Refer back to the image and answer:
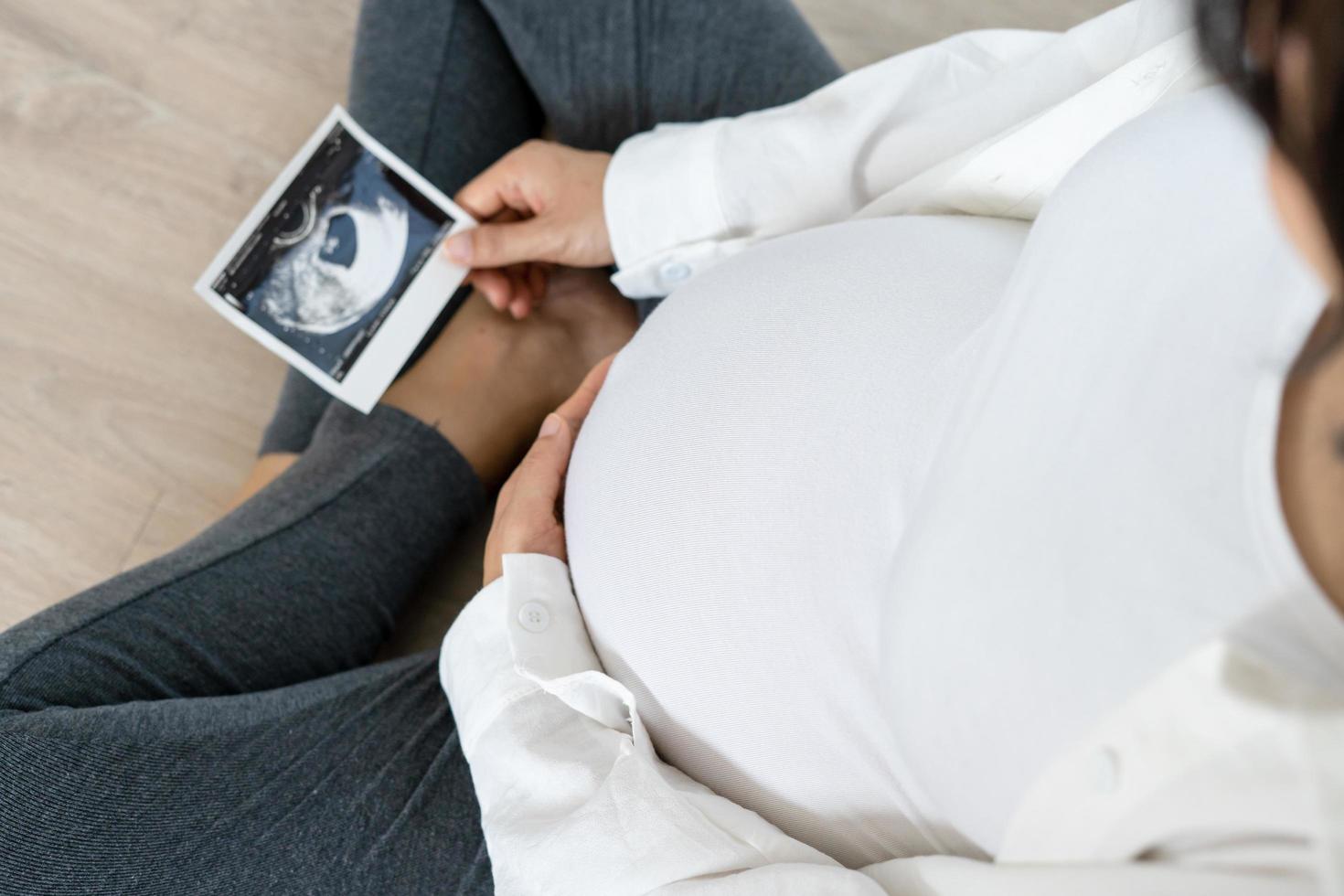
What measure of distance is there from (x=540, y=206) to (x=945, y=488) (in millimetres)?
640

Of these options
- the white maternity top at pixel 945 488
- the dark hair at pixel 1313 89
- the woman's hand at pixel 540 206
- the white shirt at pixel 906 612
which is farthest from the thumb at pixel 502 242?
the dark hair at pixel 1313 89

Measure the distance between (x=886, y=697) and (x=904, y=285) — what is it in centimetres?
29

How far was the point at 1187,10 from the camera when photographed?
63cm

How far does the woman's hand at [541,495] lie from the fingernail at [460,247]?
0.69ft

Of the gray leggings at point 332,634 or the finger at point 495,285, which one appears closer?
the gray leggings at point 332,634

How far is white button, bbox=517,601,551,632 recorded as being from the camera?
0.69m

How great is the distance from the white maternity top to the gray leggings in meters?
0.23

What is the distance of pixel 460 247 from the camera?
0.96m

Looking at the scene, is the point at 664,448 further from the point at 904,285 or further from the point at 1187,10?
the point at 1187,10

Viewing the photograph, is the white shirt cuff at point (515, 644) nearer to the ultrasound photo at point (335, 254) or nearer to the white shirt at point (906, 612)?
the white shirt at point (906, 612)

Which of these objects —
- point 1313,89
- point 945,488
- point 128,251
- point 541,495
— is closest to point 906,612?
point 945,488

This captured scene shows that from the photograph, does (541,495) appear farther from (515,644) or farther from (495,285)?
(495,285)

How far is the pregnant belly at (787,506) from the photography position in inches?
22.3

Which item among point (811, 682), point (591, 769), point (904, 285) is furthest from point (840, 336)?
point (591, 769)
